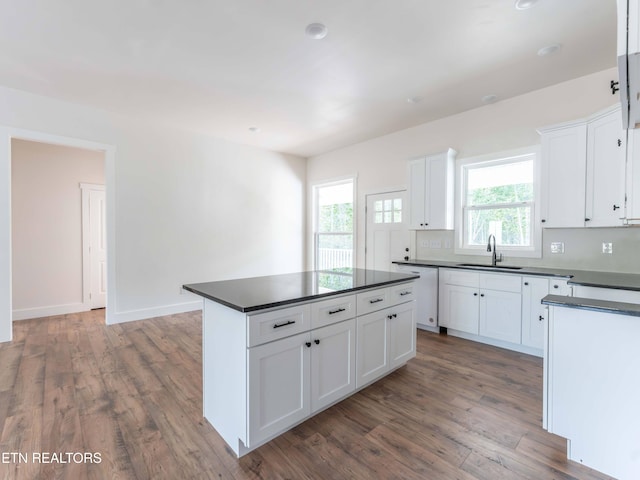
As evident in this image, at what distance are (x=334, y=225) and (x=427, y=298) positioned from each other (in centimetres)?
270

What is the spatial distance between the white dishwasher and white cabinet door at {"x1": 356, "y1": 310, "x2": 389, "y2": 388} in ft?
4.92

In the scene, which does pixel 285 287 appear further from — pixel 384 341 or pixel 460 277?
pixel 460 277

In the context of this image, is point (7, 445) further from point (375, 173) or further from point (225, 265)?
point (375, 173)

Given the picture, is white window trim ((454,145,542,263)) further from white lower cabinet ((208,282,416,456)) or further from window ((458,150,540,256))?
white lower cabinet ((208,282,416,456))

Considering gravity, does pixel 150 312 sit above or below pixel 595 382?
below

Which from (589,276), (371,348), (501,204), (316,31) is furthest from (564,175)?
(316,31)

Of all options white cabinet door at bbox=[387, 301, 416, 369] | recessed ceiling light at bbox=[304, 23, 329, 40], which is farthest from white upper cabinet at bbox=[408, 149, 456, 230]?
recessed ceiling light at bbox=[304, 23, 329, 40]

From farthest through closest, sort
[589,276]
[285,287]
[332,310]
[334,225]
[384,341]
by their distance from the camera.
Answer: [334,225] → [589,276] → [384,341] → [285,287] → [332,310]

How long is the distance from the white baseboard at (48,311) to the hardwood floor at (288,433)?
66.9 inches

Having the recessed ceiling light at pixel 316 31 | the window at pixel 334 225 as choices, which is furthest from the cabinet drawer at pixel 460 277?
the recessed ceiling light at pixel 316 31

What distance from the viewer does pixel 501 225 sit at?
12.6 ft

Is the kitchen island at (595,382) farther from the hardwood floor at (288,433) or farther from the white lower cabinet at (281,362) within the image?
the white lower cabinet at (281,362)

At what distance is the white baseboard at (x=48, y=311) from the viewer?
14.8 ft

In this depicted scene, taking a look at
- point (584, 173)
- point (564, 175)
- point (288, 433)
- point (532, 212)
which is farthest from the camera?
point (532, 212)
